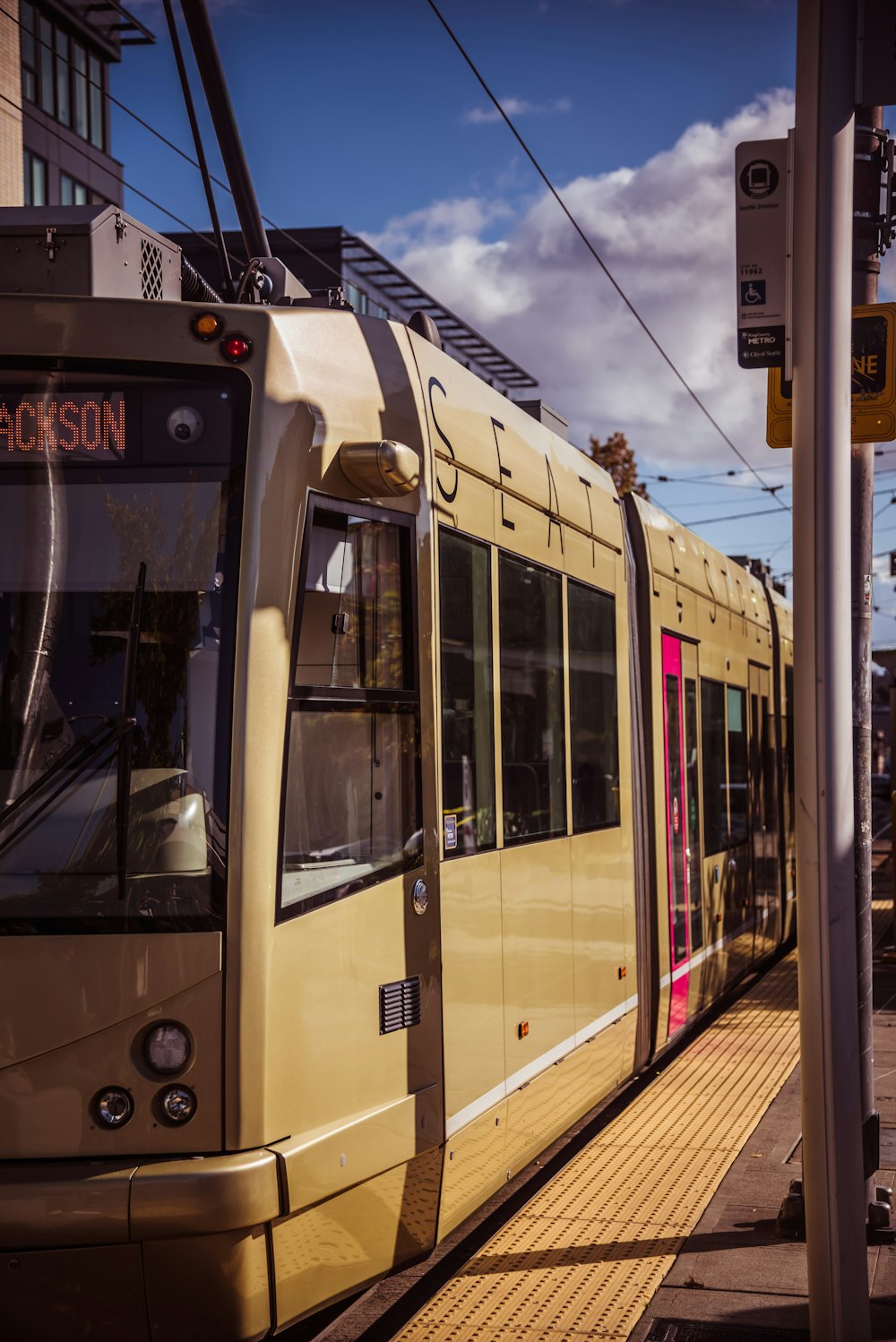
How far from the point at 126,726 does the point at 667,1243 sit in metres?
2.90

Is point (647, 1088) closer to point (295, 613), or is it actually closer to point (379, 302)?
point (295, 613)

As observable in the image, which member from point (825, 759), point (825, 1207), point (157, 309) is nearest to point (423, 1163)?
point (825, 1207)

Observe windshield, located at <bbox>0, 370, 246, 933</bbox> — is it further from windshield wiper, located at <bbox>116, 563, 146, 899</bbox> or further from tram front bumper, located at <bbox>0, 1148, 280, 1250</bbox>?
tram front bumper, located at <bbox>0, 1148, 280, 1250</bbox>

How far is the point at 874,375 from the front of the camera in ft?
18.9

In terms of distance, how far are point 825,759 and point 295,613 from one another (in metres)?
1.59

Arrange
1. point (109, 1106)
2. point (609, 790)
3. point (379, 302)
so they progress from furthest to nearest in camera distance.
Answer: point (379, 302) → point (609, 790) → point (109, 1106)

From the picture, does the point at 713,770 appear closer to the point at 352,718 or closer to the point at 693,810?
the point at 693,810

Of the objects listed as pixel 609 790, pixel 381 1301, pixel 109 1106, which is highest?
pixel 609 790

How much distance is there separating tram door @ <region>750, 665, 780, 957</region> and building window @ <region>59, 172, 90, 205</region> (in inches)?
911

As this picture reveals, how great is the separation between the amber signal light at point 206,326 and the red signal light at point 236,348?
35 millimetres

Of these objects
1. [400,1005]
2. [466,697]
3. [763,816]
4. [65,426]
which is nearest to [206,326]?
[65,426]

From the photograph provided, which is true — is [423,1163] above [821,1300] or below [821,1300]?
above

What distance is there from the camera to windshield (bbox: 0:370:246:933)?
4090 mm

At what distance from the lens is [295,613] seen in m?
4.32
